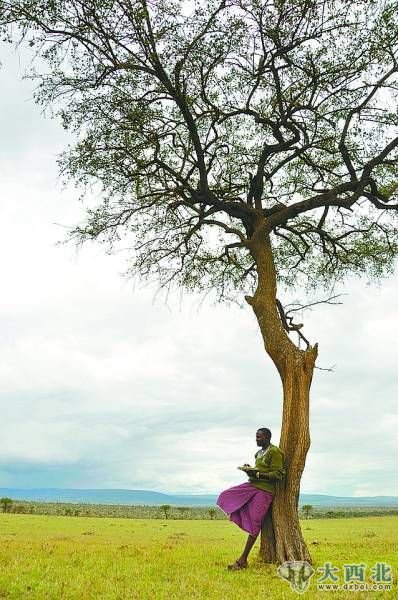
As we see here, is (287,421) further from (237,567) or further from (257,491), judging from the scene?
(237,567)

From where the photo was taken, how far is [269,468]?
1341 cm

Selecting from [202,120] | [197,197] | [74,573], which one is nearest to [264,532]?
[74,573]

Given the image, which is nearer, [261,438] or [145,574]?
[145,574]

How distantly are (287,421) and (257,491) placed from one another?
169 centimetres

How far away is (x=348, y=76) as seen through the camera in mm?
17094

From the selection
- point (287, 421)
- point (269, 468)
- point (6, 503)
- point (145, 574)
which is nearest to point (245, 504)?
point (269, 468)

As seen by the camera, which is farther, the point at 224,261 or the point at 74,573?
the point at 224,261

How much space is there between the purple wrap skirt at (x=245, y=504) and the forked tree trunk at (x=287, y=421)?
0.37m

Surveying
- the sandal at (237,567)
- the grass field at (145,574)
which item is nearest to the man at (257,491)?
the sandal at (237,567)

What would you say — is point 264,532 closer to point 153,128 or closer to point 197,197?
point 197,197

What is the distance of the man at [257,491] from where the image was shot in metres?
13.4

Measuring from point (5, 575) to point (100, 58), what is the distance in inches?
465

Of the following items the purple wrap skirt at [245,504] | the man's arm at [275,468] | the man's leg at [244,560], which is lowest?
the man's leg at [244,560]

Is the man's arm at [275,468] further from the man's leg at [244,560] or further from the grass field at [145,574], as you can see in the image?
the grass field at [145,574]
